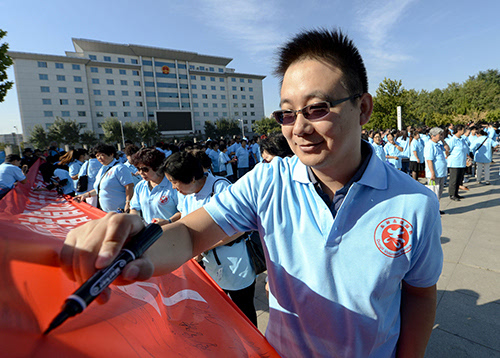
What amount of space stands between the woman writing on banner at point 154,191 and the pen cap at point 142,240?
2660mm

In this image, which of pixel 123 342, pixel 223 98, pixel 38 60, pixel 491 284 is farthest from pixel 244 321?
pixel 223 98

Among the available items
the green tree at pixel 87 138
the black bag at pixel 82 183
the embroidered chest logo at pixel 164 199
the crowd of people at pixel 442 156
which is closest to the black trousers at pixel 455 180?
the crowd of people at pixel 442 156

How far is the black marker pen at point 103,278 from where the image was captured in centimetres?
54

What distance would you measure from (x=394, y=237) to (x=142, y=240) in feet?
3.07

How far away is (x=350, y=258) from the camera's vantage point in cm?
109

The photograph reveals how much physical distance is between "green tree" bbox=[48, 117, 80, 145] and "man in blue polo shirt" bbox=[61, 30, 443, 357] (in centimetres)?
5490

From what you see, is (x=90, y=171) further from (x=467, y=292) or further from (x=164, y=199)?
(x=467, y=292)

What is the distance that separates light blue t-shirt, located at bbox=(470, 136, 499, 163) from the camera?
859 centimetres

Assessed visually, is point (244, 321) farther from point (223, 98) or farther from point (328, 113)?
point (223, 98)

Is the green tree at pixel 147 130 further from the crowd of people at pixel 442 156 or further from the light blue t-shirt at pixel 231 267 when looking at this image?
the light blue t-shirt at pixel 231 267

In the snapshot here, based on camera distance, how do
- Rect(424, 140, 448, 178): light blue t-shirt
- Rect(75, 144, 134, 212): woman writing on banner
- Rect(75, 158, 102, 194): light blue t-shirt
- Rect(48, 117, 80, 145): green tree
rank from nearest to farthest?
Rect(75, 144, 134, 212): woman writing on banner
Rect(75, 158, 102, 194): light blue t-shirt
Rect(424, 140, 448, 178): light blue t-shirt
Rect(48, 117, 80, 145): green tree

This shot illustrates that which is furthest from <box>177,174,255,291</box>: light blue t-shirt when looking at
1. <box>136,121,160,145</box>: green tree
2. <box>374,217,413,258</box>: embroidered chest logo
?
<box>136,121,160,145</box>: green tree

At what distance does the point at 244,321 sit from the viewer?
4.93 feet

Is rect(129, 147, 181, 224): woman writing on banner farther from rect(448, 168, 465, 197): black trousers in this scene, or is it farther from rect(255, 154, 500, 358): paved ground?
rect(448, 168, 465, 197): black trousers
